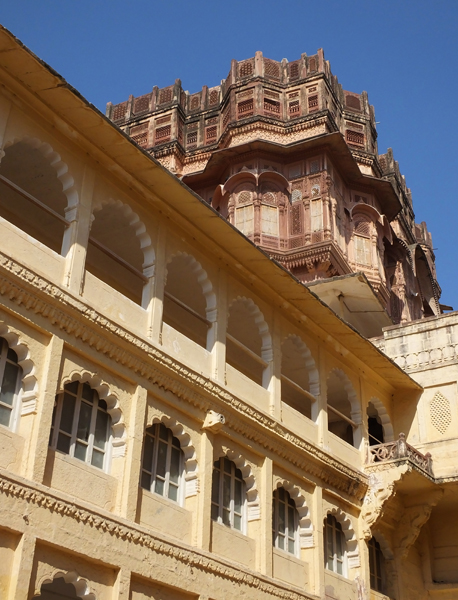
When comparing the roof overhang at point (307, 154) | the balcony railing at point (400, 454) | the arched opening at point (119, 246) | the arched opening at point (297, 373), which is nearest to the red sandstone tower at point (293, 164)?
the roof overhang at point (307, 154)

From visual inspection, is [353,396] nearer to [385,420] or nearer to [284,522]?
[385,420]

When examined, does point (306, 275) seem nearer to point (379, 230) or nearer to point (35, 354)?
point (379, 230)

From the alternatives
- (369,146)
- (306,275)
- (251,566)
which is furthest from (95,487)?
(369,146)

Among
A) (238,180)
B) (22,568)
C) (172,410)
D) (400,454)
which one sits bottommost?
(22,568)

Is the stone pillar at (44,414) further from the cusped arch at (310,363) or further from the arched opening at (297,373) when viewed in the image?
the cusped arch at (310,363)

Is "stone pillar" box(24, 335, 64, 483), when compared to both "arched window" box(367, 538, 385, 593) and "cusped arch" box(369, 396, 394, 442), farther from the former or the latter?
"cusped arch" box(369, 396, 394, 442)

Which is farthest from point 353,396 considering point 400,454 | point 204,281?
point 204,281

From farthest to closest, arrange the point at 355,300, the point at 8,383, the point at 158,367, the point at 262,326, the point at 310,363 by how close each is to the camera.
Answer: the point at 355,300
the point at 310,363
the point at 262,326
the point at 158,367
the point at 8,383

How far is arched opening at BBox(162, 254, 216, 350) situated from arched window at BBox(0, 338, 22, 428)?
12.5ft

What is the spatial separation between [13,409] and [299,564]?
619cm

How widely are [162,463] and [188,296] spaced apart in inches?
180

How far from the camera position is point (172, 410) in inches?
459

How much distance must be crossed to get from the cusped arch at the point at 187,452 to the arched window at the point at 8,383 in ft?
8.09

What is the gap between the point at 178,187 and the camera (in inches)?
474
